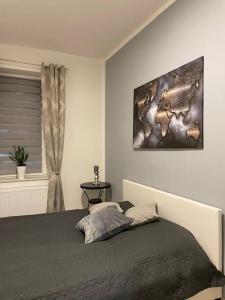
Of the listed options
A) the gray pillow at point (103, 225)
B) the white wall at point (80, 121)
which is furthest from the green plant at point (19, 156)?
the gray pillow at point (103, 225)

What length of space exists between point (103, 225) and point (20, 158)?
1.90 m

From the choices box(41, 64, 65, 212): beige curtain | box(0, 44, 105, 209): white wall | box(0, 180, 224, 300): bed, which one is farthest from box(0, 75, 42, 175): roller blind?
box(0, 180, 224, 300): bed

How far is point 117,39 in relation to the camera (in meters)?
3.00

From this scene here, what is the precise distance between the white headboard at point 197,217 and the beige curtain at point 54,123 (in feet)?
4.65

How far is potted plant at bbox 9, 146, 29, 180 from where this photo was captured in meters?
3.24

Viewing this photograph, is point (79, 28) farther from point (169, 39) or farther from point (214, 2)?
point (214, 2)

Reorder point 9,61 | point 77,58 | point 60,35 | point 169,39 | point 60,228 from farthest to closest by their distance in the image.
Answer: point 77,58 < point 9,61 < point 60,35 < point 169,39 < point 60,228

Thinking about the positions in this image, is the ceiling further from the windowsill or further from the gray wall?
the windowsill

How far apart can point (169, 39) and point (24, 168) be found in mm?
2368

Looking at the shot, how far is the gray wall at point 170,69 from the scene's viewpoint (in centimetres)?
173

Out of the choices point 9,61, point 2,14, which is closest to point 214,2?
point 2,14

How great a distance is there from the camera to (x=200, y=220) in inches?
70.2

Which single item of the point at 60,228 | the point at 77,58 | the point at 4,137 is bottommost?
the point at 60,228

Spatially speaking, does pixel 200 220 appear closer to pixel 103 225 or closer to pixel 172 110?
pixel 103 225
